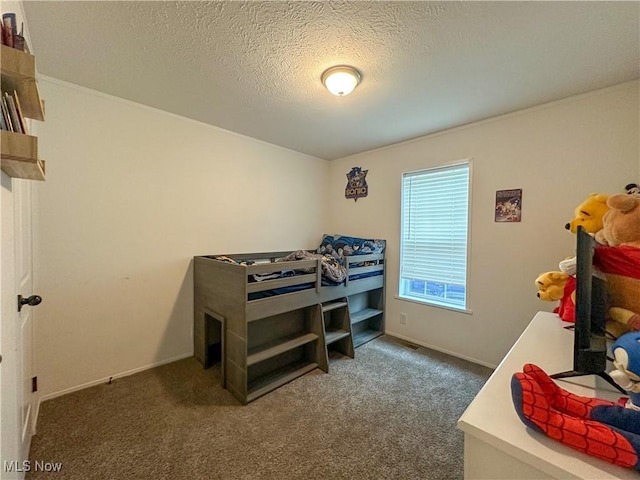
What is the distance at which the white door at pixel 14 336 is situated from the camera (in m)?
0.98

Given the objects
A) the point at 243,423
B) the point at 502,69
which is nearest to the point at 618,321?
the point at 502,69

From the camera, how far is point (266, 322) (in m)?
2.25

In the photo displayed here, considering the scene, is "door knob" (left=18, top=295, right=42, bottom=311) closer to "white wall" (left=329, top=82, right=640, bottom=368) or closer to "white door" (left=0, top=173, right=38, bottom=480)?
"white door" (left=0, top=173, right=38, bottom=480)

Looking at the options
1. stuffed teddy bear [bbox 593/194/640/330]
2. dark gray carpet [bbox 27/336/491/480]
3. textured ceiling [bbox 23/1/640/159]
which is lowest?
dark gray carpet [bbox 27/336/491/480]

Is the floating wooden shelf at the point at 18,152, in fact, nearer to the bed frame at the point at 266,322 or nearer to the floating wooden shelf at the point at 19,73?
the floating wooden shelf at the point at 19,73

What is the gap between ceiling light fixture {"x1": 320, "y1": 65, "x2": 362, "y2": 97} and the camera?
1681 mm

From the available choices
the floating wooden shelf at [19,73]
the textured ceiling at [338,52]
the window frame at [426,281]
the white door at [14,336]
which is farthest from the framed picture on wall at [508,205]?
the white door at [14,336]

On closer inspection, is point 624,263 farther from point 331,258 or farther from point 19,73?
point 19,73

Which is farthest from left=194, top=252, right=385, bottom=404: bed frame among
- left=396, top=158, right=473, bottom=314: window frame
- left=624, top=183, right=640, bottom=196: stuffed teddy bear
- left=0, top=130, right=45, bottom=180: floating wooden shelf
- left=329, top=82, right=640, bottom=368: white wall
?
left=624, top=183, right=640, bottom=196: stuffed teddy bear

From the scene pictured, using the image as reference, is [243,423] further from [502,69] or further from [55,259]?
[502,69]

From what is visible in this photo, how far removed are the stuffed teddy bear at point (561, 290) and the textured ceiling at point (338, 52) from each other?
52.7 inches

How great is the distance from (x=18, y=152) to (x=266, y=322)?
70.8 inches

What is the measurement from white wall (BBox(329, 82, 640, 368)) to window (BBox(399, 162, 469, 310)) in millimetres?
96

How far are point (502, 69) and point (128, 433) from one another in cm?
330
